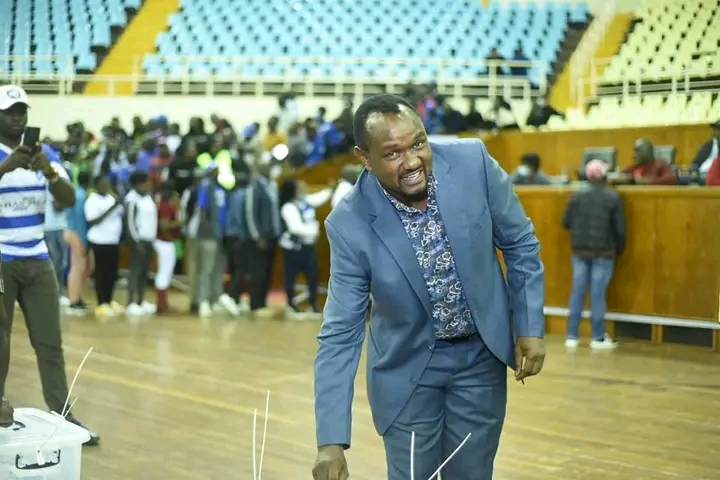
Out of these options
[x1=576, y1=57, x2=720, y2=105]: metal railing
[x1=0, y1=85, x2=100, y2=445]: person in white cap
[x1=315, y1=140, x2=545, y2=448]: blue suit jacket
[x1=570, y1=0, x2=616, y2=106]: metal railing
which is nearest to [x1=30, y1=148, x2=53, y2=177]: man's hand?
[x1=0, y1=85, x2=100, y2=445]: person in white cap

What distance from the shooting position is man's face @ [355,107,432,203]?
10.4ft

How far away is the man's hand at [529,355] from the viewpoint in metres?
3.39

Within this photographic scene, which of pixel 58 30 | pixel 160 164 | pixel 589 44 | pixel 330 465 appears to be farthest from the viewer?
pixel 589 44

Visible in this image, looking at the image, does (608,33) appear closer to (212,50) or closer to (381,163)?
(212,50)

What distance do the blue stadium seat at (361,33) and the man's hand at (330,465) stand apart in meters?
18.7

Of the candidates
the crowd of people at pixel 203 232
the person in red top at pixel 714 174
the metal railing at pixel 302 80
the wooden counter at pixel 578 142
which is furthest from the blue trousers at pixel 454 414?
the metal railing at pixel 302 80

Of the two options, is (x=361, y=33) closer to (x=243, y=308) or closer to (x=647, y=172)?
(x=243, y=308)

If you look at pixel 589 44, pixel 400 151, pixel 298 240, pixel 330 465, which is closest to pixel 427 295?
pixel 400 151

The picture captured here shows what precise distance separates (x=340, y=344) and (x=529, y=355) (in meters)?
0.56

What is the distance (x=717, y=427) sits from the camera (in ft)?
23.7

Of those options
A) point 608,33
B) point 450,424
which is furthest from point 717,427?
point 608,33

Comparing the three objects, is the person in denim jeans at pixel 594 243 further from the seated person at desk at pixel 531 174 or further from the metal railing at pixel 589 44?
the metal railing at pixel 589 44

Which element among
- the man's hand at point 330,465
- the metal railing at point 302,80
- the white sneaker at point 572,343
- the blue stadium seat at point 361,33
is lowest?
the white sneaker at point 572,343

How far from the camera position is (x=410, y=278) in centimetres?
330
